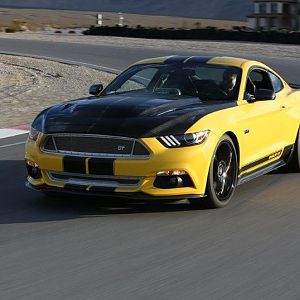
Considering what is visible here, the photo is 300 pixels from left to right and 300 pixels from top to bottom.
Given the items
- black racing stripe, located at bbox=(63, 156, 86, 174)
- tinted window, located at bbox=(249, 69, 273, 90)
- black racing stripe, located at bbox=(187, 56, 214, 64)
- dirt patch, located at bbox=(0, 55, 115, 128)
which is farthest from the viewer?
dirt patch, located at bbox=(0, 55, 115, 128)

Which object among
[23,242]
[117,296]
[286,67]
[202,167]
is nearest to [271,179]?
[202,167]

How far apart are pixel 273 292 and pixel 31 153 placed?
10.0ft

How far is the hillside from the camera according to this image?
350 feet

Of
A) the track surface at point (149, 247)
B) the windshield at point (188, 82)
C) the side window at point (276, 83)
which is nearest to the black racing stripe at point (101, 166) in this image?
the track surface at point (149, 247)

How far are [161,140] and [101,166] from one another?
561 millimetres

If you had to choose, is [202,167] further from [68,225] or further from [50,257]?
[50,257]

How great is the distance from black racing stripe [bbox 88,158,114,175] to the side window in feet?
9.34

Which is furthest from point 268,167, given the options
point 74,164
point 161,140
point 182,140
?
point 74,164

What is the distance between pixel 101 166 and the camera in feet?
22.0

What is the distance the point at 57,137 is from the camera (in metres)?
6.94

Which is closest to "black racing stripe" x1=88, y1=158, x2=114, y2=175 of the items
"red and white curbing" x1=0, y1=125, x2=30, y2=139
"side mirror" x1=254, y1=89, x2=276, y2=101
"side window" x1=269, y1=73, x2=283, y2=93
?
"side mirror" x1=254, y1=89, x2=276, y2=101

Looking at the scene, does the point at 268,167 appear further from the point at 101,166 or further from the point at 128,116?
the point at 101,166

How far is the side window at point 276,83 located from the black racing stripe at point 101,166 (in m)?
2.85

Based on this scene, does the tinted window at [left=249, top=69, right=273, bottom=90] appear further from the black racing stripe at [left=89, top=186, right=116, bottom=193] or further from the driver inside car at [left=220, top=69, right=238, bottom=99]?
the black racing stripe at [left=89, top=186, right=116, bottom=193]
